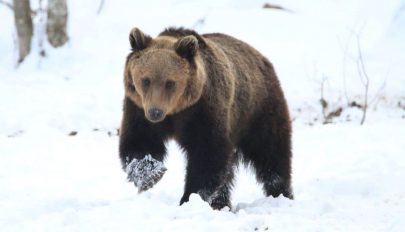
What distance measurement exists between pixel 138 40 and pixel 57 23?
383 inches

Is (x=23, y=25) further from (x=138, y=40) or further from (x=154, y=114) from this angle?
(x=154, y=114)

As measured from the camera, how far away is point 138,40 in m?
6.28

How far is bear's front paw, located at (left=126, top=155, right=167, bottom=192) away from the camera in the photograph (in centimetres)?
637

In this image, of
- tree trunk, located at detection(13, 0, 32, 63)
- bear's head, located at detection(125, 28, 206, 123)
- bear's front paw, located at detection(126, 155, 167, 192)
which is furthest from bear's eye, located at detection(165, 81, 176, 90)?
tree trunk, located at detection(13, 0, 32, 63)

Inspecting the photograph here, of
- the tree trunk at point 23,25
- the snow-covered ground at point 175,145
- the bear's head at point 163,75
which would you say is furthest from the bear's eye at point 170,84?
the tree trunk at point 23,25

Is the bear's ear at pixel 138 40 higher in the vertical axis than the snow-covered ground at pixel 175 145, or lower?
higher

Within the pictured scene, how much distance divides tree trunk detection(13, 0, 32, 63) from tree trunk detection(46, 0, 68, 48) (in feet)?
1.38

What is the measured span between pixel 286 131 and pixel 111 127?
514cm

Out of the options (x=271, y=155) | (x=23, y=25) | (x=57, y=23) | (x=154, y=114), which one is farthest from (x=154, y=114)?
(x=57, y=23)

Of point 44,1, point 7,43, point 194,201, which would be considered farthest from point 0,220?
point 44,1

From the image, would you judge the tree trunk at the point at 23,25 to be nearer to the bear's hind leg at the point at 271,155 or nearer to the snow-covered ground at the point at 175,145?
the snow-covered ground at the point at 175,145

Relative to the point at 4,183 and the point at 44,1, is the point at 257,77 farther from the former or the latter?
the point at 44,1

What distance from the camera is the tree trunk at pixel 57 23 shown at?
606 inches

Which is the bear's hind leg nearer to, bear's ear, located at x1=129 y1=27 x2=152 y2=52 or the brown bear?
the brown bear
